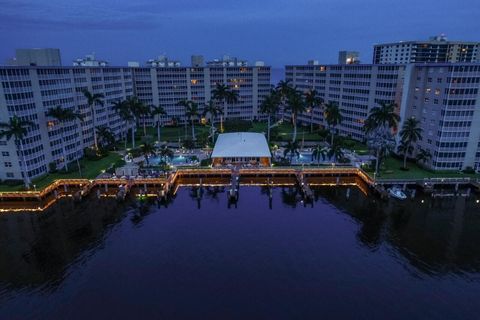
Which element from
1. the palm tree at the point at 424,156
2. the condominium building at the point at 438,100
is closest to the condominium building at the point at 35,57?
the condominium building at the point at 438,100

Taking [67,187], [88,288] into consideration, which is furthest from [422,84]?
[67,187]

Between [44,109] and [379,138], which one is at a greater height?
[44,109]

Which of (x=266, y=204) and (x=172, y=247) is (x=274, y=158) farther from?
(x=172, y=247)

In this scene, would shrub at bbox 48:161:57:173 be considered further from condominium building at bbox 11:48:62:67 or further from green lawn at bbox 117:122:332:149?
green lawn at bbox 117:122:332:149

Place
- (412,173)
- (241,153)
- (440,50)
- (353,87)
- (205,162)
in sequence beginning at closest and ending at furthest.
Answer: (412,173) < (241,153) < (205,162) < (353,87) < (440,50)

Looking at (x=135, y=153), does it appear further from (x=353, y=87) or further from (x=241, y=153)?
(x=353, y=87)

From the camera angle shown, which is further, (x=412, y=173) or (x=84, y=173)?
(x=84, y=173)

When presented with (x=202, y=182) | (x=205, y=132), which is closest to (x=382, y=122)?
(x=202, y=182)

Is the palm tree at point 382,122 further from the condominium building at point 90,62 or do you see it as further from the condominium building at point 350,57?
the condominium building at point 90,62

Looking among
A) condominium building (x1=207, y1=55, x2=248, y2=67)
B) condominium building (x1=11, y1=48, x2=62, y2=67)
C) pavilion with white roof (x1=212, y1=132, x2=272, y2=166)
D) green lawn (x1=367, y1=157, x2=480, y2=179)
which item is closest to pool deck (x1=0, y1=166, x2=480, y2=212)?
green lawn (x1=367, y1=157, x2=480, y2=179)
